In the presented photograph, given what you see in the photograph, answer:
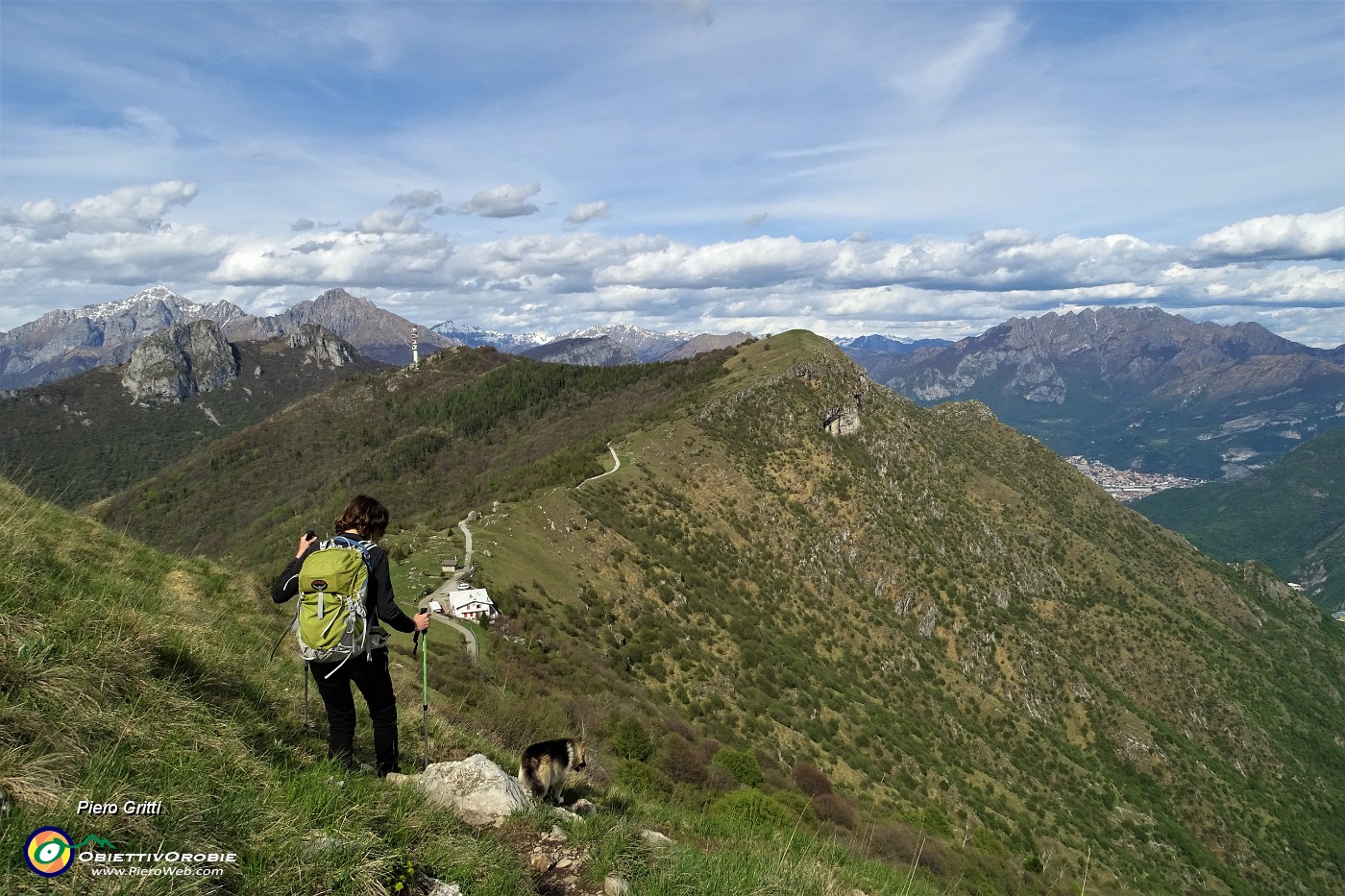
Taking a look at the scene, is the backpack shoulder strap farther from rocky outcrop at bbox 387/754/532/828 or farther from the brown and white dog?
the brown and white dog

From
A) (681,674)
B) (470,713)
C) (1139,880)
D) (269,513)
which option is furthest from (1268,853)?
(269,513)

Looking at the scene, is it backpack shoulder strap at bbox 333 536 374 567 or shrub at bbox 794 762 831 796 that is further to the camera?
shrub at bbox 794 762 831 796

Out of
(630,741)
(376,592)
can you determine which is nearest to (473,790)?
(376,592)

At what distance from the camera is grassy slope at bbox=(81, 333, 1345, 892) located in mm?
36594

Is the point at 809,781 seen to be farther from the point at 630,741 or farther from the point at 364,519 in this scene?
the point at 364,519

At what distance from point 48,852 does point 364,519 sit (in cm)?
348

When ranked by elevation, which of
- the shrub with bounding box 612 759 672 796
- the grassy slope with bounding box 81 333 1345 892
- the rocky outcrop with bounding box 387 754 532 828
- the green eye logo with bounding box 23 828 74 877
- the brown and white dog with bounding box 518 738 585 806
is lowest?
the grassy slope with bounding box 81 333 1345 892

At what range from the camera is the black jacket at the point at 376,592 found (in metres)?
5.96

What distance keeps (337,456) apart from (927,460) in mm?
127246

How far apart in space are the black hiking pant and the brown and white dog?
1.34 m

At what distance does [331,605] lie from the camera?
225 inches

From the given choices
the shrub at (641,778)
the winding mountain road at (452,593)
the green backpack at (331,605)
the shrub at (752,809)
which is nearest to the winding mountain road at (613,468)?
the winding mountain road at (452,593)

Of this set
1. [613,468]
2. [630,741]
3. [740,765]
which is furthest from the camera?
[613,468]

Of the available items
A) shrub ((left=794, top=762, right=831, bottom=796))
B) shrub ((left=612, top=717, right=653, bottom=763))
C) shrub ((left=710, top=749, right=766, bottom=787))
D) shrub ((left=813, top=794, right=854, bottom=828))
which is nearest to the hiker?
shrub ((left=612, top=717, right=653, bottom=763))
